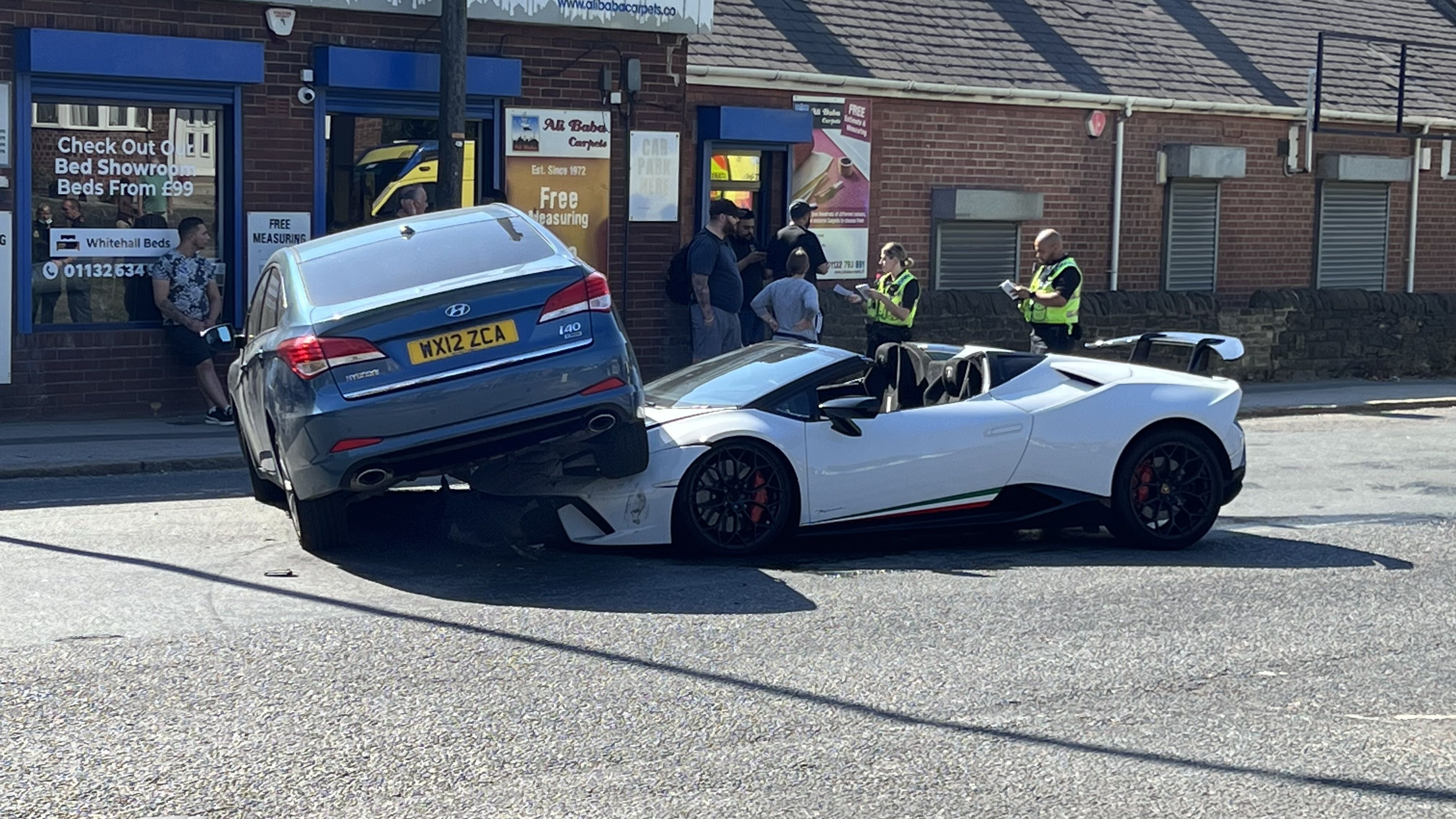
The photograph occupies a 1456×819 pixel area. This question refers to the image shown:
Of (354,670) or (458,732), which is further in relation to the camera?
(354,670)

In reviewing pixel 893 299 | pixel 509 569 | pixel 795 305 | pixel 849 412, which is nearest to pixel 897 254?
pixel 893 299

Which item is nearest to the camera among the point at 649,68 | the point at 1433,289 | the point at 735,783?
the point at 735,783

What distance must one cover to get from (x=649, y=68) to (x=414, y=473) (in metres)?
9.81

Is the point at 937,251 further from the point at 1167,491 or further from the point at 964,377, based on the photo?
the point at 1167,491

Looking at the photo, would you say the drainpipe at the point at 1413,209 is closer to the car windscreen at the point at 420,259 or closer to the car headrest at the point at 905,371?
the car headrest at the point at 905,371

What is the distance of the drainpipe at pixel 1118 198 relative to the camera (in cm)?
2198

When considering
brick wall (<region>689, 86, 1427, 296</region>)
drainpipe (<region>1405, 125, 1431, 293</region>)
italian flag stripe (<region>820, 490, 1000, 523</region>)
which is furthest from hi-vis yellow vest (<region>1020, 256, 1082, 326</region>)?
A: drainpipe (<region>1405, 125, 1431, 293</region>)

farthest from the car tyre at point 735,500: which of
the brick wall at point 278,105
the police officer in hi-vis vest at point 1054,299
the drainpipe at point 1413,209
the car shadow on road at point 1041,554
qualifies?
the drainpipe at point 1413,209

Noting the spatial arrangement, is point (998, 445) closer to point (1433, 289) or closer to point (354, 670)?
point (354, 670)

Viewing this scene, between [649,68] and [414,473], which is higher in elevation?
[649,68]

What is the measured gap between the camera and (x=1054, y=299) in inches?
591

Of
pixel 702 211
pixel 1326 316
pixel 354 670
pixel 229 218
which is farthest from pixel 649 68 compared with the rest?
pixel 354 670

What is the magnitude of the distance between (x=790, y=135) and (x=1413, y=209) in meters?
10.8

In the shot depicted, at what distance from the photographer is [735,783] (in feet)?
17.6
